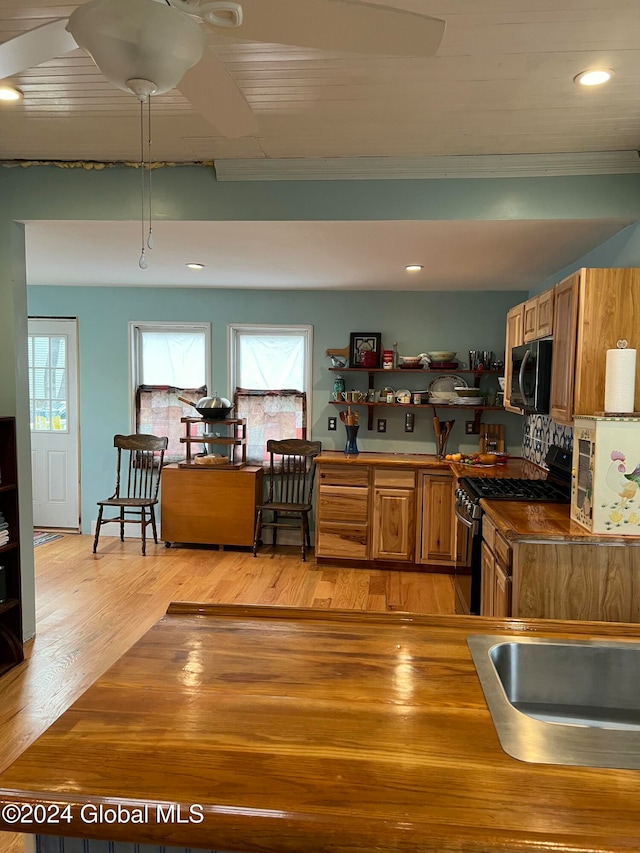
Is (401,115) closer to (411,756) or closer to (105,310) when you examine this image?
(411,756)

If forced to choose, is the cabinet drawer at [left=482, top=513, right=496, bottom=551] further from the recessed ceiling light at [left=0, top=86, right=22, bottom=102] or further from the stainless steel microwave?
the recessed ceiling light at [left=0, top=86, right=22, bottom=102]

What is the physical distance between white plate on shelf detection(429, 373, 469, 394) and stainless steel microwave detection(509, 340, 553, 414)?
149cm

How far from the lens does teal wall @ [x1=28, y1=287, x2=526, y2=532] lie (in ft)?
17.1

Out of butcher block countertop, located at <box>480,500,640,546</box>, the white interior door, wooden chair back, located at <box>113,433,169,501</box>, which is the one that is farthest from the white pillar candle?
the white interior door

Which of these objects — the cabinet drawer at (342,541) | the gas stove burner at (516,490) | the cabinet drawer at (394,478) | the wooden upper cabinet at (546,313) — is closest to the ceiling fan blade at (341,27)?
the wooden upper cabinet at (546,313)

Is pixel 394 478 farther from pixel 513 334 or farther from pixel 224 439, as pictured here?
pixel 224 439

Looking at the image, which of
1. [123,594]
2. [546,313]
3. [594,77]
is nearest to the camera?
[594,77]

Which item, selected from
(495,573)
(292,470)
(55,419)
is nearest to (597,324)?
(495,573)

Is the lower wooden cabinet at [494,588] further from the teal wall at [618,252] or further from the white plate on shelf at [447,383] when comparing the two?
the white plate on shelf at [447,383]

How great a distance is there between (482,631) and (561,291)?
6.91 feet

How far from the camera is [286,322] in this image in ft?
17.7

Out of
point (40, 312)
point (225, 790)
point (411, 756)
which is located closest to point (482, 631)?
point (411, 756)

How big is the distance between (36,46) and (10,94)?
4.02 ft

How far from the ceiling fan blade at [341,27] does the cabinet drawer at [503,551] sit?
73.3 inches
